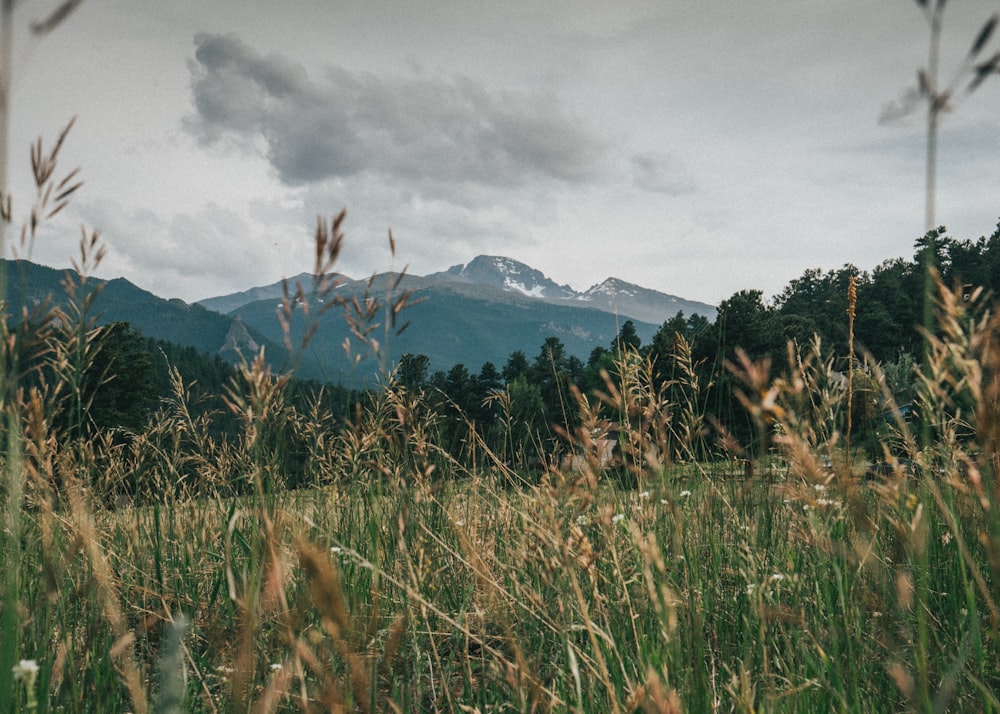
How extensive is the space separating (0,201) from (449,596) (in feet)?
6.71

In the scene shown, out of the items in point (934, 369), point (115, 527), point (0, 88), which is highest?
point (0, 88)

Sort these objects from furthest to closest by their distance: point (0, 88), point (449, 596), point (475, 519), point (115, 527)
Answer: point (475, 519), point (115, 527), point (449, 596), point (0, 88)

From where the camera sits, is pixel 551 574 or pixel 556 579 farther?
pixel 556 579

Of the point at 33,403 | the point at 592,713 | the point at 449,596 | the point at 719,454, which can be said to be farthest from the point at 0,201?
the point at 719,454

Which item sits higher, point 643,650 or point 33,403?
point 33,403

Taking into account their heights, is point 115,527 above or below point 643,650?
below

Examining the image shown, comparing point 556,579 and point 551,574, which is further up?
point 551,574

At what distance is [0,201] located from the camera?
1.03 metres

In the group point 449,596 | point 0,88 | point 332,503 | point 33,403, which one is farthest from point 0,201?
point 332,503

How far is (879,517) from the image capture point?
7.79 ft

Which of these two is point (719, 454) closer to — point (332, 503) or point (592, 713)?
point (332, 503)

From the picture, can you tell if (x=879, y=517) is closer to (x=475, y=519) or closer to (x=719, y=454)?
(x=719, y=454)

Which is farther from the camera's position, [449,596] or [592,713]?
[449,596]

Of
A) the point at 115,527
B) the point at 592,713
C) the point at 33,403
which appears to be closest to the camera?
the point at 33,403
